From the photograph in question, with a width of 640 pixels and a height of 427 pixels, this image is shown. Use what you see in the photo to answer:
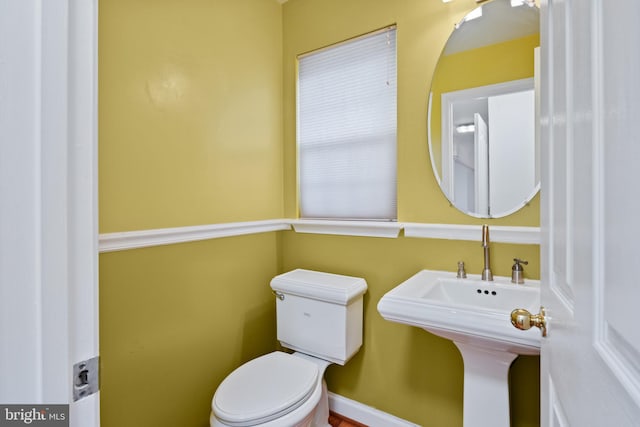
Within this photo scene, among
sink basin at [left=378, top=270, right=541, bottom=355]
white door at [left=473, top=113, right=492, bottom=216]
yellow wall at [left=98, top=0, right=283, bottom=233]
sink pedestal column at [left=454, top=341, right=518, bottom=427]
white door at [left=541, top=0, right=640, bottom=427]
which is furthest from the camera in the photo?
white door at [left=473, top=113, right=492, bottom=216]

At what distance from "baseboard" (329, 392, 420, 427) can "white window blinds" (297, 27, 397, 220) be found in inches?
41.3

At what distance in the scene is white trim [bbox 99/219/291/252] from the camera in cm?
125

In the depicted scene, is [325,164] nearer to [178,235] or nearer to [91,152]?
[178,235]

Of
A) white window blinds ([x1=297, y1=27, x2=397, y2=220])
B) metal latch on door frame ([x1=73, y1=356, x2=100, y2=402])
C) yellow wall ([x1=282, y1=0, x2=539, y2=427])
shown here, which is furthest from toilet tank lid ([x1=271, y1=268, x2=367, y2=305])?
metal latch on door frame ([x1=73, y1=356, x2=100, y2=402])

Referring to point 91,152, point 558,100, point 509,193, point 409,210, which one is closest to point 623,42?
point 558,100

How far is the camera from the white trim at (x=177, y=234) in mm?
1247

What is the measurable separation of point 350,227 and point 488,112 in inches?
34.2

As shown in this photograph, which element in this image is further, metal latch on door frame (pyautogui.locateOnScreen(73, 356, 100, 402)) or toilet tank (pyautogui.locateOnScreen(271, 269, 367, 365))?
toilet tank (pyautogui.locateOnScreen(271, 269, 367, 365))

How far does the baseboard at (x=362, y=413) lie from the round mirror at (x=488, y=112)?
45.0 inches

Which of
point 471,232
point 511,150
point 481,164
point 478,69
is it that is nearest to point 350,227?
point 471,232

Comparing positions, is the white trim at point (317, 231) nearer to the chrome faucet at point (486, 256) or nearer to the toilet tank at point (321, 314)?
the chrome faucet at point (486, 256)

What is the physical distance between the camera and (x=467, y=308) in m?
1.06

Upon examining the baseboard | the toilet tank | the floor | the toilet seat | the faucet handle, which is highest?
the faucet handle

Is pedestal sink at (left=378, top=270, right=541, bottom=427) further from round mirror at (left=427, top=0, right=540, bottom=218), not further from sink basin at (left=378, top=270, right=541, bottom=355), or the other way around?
Result: round mirror at (left=427, top=0, right=540, bottom=218)
